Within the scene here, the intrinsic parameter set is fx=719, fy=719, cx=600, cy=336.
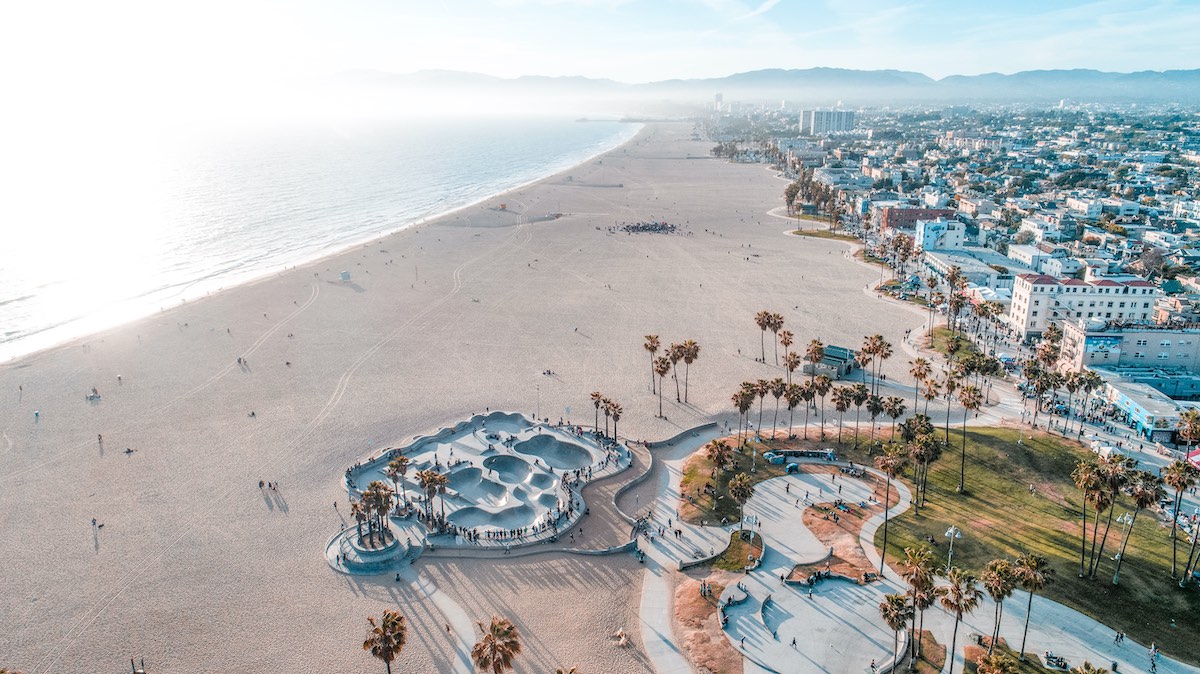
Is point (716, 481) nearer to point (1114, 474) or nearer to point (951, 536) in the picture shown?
point (951, 536)

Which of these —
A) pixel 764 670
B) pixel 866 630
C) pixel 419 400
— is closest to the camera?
pixel 764 670

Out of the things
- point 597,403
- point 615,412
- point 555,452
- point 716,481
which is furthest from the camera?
point 597,403

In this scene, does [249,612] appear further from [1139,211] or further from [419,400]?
[1139,211]

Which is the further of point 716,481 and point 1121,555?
point 716,481

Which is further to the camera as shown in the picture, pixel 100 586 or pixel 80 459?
pixel 80 459

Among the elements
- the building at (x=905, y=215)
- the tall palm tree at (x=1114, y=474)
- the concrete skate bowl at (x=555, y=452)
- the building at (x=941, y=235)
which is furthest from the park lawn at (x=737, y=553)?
the building at (x=905, y=215)

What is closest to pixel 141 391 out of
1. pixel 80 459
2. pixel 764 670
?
pixel 80 459

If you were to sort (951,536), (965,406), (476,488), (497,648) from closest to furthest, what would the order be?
1. (497,648)
2. (951,536)
3. (476,488)
4. (965,406)

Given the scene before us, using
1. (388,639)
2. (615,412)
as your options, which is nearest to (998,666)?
(388,639)
